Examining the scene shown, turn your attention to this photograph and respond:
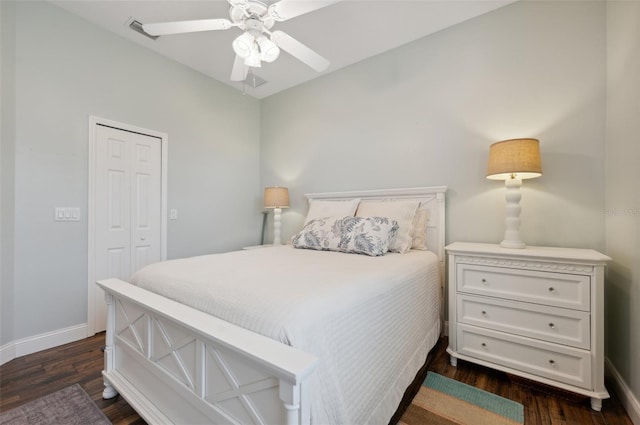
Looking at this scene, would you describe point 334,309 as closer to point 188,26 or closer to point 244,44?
point 244,44

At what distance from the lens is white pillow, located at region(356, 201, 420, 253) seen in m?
2.20

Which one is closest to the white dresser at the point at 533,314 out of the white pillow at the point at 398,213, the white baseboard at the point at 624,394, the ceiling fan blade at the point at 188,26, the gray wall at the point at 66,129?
the white baseboard at the point at 624,394

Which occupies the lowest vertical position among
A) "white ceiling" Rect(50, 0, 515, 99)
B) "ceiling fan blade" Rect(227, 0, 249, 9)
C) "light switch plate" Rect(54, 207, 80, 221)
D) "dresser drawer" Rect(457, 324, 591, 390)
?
"dresser drawer" Rect(457, 324, 591, 390)

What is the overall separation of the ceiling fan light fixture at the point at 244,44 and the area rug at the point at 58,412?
2.21 meters

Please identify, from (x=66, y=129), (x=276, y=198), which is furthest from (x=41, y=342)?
(x=276, y=198)

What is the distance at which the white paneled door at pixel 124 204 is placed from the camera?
2.40 meters

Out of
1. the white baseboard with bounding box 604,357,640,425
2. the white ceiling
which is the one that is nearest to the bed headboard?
the white baseboard with bounding box 604,357,640,425

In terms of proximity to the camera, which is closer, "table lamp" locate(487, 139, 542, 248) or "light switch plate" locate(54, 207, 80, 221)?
"table lamp" locate(487, 139, 542, 248)

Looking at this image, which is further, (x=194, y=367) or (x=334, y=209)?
(x=334, y=209)

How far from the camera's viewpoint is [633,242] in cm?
146

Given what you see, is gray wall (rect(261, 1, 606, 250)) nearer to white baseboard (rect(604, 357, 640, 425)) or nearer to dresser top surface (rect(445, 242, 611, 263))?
dresser top surface (rect(445, 242, 611, 263))

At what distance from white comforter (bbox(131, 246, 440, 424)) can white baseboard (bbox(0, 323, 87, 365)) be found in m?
1.34

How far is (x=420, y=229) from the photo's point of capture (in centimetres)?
241

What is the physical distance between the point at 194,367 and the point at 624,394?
226 centimetres
